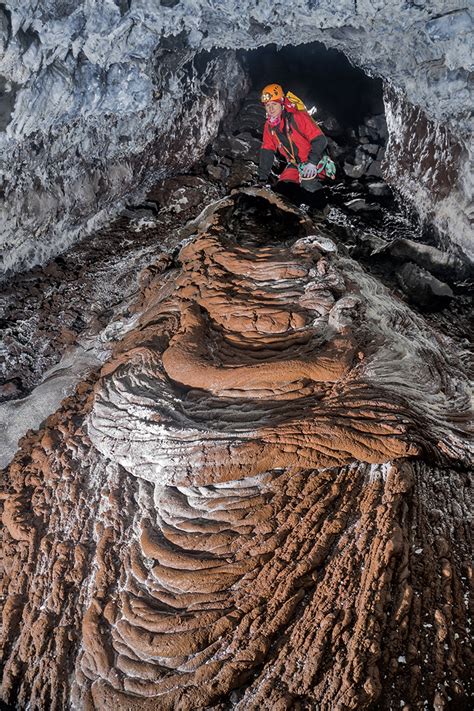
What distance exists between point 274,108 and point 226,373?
13.8 feet

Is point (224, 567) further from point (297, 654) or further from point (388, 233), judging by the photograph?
point (388, 233)

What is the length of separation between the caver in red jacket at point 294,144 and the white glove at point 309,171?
6 cm

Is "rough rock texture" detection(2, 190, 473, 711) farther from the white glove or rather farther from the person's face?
the person's face

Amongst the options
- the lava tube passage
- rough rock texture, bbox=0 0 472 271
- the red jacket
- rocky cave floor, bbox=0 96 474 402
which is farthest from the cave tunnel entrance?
rough rock texture, bbox=0 0 472 271

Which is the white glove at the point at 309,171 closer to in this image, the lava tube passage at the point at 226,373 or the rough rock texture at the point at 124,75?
the lava tube passage at the point at 226,373

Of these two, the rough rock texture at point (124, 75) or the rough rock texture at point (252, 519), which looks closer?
the rough rock texture at point (252, 519)

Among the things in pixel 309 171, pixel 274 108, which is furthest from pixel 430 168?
pixel 274 108

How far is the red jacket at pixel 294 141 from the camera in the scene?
6.36 m

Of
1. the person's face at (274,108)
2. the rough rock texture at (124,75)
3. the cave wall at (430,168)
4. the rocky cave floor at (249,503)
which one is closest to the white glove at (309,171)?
the person's face at (274,108)

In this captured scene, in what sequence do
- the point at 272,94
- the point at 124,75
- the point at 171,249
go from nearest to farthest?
the point at 124,75
the point at 171,249
the point at 272,94

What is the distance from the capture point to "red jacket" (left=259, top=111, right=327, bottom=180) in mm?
6355

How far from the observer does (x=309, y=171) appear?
655cm

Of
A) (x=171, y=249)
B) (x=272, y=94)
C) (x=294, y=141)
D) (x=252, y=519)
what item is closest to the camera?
(x=252, y=519)

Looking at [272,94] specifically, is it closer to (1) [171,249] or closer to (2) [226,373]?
(1) [171,249]
